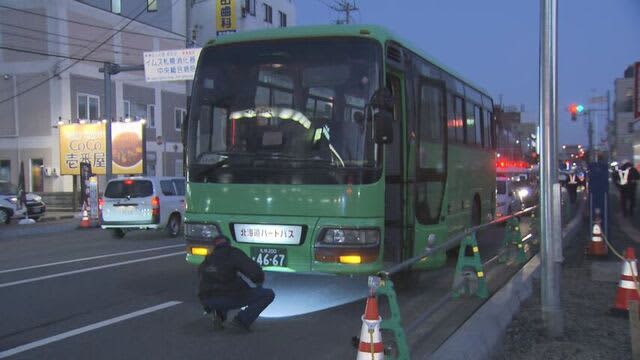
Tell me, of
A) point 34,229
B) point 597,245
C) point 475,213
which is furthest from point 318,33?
point 34,229

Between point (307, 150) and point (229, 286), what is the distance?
6.08 feet

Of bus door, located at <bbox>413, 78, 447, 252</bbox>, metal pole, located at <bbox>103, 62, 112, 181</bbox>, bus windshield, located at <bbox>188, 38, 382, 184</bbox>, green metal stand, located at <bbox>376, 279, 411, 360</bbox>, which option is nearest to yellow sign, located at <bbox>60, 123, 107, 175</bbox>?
metal pole, located at <bbox>103, 62, 112, 181</bbox>

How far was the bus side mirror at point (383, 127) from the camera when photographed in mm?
7324

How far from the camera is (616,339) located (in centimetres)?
641

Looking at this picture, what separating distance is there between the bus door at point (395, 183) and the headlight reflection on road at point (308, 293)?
105cm

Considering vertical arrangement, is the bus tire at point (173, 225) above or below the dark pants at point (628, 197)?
below

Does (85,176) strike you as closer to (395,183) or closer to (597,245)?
(597,245)

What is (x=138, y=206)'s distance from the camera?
18.2 m

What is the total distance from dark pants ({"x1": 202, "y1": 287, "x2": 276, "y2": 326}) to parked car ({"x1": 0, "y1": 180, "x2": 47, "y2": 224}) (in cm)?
2120

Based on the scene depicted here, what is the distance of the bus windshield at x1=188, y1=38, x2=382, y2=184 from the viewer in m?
7.52

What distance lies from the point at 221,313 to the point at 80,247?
34.3ft

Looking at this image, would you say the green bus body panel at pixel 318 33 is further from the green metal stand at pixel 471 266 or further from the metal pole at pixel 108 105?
the metal pole at pixel 108 105

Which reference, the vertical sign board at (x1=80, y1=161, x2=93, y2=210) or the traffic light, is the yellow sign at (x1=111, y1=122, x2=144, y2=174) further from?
the traffic light

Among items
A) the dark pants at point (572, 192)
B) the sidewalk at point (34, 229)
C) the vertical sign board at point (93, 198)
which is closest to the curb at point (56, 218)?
the sidewalk at point (34, 229)
